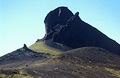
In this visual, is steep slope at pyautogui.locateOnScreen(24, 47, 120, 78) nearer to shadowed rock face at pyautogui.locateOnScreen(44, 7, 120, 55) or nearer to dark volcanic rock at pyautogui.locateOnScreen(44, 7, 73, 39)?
shadowed rock face at pyautogui.locateOnScreen(44, 7, 120, 55)

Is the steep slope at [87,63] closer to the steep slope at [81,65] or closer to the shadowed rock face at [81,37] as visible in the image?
the steep slope at [81,65]

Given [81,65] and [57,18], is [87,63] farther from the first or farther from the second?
[57,18]

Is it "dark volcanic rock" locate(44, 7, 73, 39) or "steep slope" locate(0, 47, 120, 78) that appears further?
"dark volcanic rock" locate(44, 7, 73, 39)

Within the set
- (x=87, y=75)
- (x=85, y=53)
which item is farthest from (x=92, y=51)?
(x=87, y=75)

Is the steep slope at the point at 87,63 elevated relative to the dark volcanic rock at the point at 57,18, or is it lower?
lower

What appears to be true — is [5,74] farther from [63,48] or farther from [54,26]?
[54,26]

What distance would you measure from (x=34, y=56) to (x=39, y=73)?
170 feet

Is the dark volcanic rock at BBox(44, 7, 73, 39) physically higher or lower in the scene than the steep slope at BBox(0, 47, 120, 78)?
higher

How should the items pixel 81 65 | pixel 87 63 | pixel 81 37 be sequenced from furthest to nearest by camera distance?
1. pixel 81 37
2. pixel 87 63
3. pixel 81 65

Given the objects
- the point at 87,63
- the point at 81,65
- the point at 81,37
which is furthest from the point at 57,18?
the point at 81,65

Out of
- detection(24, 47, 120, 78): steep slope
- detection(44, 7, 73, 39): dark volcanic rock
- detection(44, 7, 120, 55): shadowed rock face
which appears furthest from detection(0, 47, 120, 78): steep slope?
detection(44, 7, 73, 39): dark volcanic rock

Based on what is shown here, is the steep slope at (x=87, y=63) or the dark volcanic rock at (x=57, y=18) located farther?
the dark volcanic rock at (x=57, y=18)

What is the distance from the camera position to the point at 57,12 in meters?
179

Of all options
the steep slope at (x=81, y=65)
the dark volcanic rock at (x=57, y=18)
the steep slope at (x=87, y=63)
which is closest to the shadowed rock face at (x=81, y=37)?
the dark volcanic rock at (x=57, y=18)
